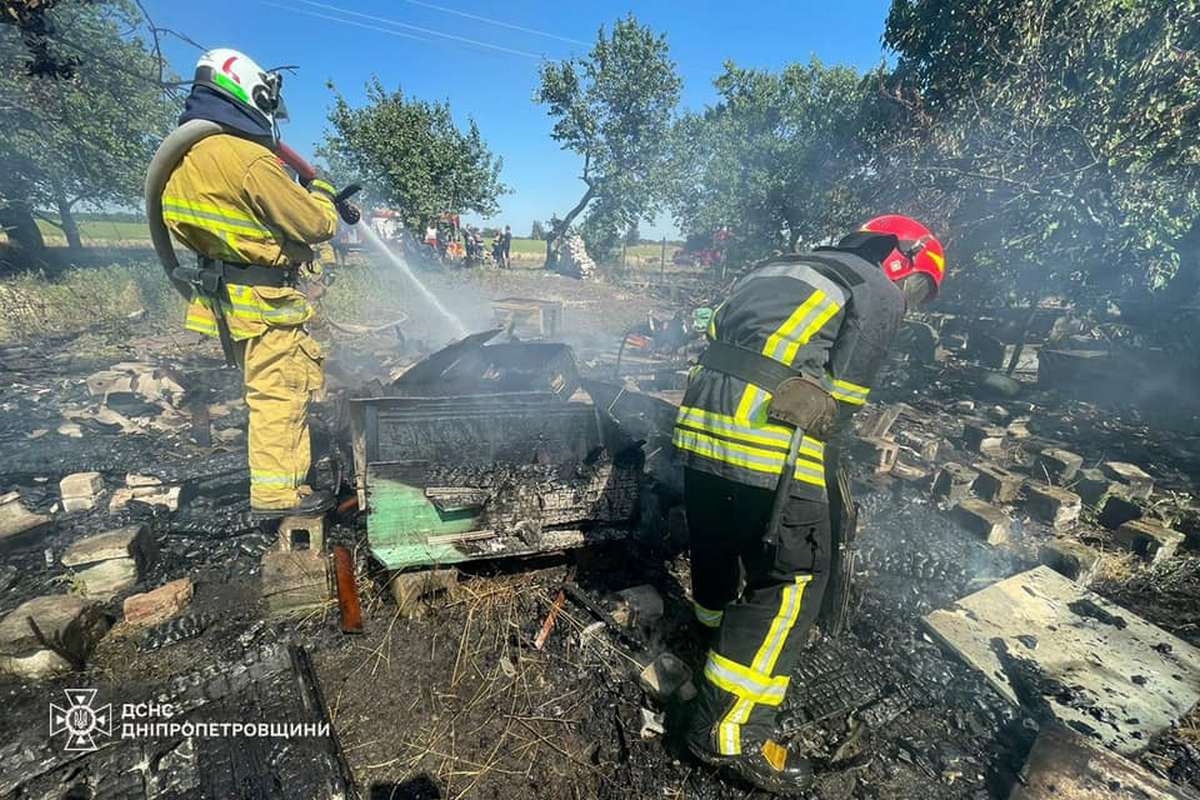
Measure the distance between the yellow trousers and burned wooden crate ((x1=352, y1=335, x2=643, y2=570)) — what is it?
2.00ft

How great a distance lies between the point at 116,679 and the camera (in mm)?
2414

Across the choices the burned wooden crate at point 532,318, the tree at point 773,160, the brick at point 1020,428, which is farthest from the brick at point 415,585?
the tree at point 773,160

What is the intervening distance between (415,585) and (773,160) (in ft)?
60.1

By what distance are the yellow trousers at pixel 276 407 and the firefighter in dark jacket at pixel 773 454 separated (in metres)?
2.60

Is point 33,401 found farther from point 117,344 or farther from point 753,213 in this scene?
point 753,213

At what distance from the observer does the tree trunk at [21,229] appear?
537 inches

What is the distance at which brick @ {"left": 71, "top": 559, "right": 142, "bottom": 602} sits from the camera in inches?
115

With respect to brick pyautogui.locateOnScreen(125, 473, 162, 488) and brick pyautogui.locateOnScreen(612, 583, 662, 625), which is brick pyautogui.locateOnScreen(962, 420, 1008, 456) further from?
brick pyautogui.locateOnScreen(125, 473, 162, 488)

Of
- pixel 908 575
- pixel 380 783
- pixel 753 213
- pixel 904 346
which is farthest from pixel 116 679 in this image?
pixel 753 213

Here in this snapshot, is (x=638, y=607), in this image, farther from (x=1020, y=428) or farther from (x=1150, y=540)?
(x=1020, y=428)

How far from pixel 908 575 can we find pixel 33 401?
904cm

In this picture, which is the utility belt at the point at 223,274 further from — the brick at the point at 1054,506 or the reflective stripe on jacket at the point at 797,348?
the brick at the point at 1054,506

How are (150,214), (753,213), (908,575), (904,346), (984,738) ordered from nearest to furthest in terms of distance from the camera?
(984,738) → (150,214) → (908,575) → (904,346) → (753,213)

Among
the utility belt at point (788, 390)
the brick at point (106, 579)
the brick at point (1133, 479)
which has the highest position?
the utility belt at point (788, 390)
